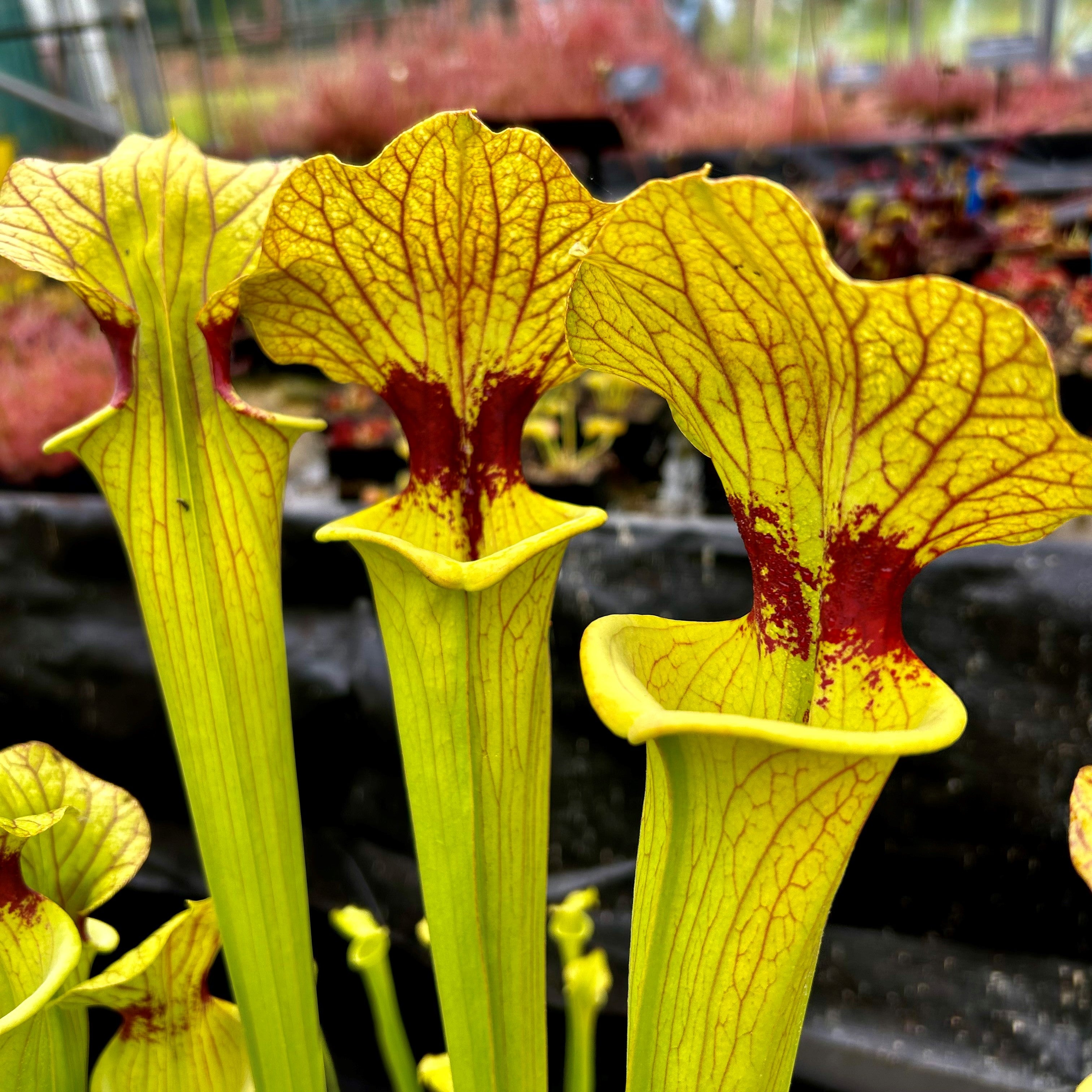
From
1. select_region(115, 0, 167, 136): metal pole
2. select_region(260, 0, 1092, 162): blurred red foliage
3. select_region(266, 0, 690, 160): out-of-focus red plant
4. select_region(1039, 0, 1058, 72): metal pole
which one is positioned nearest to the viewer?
select_region(115, 0, 167, 136): metal pole

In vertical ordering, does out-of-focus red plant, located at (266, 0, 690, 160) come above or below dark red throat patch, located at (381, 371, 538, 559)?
above

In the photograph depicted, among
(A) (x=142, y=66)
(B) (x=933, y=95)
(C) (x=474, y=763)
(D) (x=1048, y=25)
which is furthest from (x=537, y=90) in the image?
(C) (x=474, y=763)

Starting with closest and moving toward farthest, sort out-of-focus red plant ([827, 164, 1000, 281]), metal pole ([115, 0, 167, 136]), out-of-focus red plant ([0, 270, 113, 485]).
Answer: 1. out-of-focus red plant ([0, 270, 113, 485])
2. out-of-focus red plant ([827, 164, 1000, 281])
3. metal pole ([115, 0, 167, 136])

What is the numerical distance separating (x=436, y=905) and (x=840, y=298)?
1.31 feet

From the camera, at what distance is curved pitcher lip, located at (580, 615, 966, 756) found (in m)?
0.36

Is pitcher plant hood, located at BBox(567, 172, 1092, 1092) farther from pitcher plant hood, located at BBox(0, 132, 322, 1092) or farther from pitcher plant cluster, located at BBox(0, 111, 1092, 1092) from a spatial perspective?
pitcher plant hood, located at BBox(0, 132, 322, 1092)

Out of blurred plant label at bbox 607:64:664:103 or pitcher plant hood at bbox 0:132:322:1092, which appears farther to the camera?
blurred plant label at bbox 607:64:664:103

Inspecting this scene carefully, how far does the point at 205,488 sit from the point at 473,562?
0.16 metres

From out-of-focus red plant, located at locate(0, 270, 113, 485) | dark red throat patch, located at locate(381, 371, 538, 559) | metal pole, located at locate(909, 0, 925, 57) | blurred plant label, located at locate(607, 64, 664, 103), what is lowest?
out-of-focus red plant, located at locate(0, 270, 113, 485)

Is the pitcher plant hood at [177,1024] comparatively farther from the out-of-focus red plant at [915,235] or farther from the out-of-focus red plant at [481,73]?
the out-of-focus red plant at [481,73]

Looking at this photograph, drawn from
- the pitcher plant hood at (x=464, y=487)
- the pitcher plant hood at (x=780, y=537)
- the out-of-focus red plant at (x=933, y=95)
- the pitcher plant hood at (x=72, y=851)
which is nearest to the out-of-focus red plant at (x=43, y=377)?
the pitcher plant hood at (x=72, y=851)

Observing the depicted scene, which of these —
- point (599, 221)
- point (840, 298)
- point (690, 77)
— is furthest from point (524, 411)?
point (690, 77)

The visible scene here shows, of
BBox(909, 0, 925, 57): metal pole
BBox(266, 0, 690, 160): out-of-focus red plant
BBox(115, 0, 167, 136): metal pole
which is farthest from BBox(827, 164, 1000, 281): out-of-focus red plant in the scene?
BBox(909, 0, 925, 57): metal pole

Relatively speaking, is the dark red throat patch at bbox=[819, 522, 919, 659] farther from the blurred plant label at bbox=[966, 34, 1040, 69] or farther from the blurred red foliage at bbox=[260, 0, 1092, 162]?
the blurred red foliage at bbox=[260, 0, 1092, 162]
